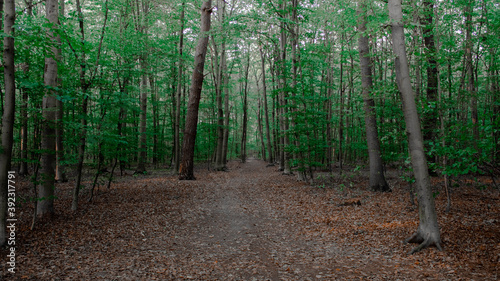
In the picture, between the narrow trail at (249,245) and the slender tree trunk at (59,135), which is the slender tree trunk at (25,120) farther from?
the narrow trail at (249,245)

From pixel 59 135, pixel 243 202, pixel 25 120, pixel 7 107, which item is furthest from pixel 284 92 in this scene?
pixel 7 107

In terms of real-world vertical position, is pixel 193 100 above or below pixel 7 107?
above

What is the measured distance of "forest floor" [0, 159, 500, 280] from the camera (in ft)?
13.6

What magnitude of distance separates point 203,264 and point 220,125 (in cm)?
1504

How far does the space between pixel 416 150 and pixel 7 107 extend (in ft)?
23.7

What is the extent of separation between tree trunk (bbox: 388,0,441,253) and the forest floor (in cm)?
26

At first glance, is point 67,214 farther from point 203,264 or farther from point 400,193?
point 400,193

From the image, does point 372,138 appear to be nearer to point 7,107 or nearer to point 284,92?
point 284,92

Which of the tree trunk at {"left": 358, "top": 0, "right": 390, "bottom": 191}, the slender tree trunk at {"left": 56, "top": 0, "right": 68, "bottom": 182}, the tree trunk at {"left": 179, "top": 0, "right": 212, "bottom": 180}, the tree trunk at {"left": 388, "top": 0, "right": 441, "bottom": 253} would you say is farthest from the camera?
the tree trunk at {"left": 179, "top": 0, "right": 212, "bottom": 180}

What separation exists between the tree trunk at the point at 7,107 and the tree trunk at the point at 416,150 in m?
6.77

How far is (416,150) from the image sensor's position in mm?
4777

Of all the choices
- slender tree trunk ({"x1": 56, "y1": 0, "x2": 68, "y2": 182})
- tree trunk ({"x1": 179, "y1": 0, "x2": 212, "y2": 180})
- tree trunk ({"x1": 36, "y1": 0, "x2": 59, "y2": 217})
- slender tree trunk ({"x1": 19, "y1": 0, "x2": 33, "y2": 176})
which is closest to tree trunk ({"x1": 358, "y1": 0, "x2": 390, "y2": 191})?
tree trunk ({"x1": 179, "y1": 0, "x2": 212, "y2": 180})

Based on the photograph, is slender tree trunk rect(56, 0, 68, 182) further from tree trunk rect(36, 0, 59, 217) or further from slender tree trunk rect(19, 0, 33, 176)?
slender tree trunk rect(19, 0, 33, 176)

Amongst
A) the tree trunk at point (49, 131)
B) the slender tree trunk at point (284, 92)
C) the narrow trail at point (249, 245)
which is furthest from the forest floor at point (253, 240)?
the slender tree trunk at point (284, 92)
